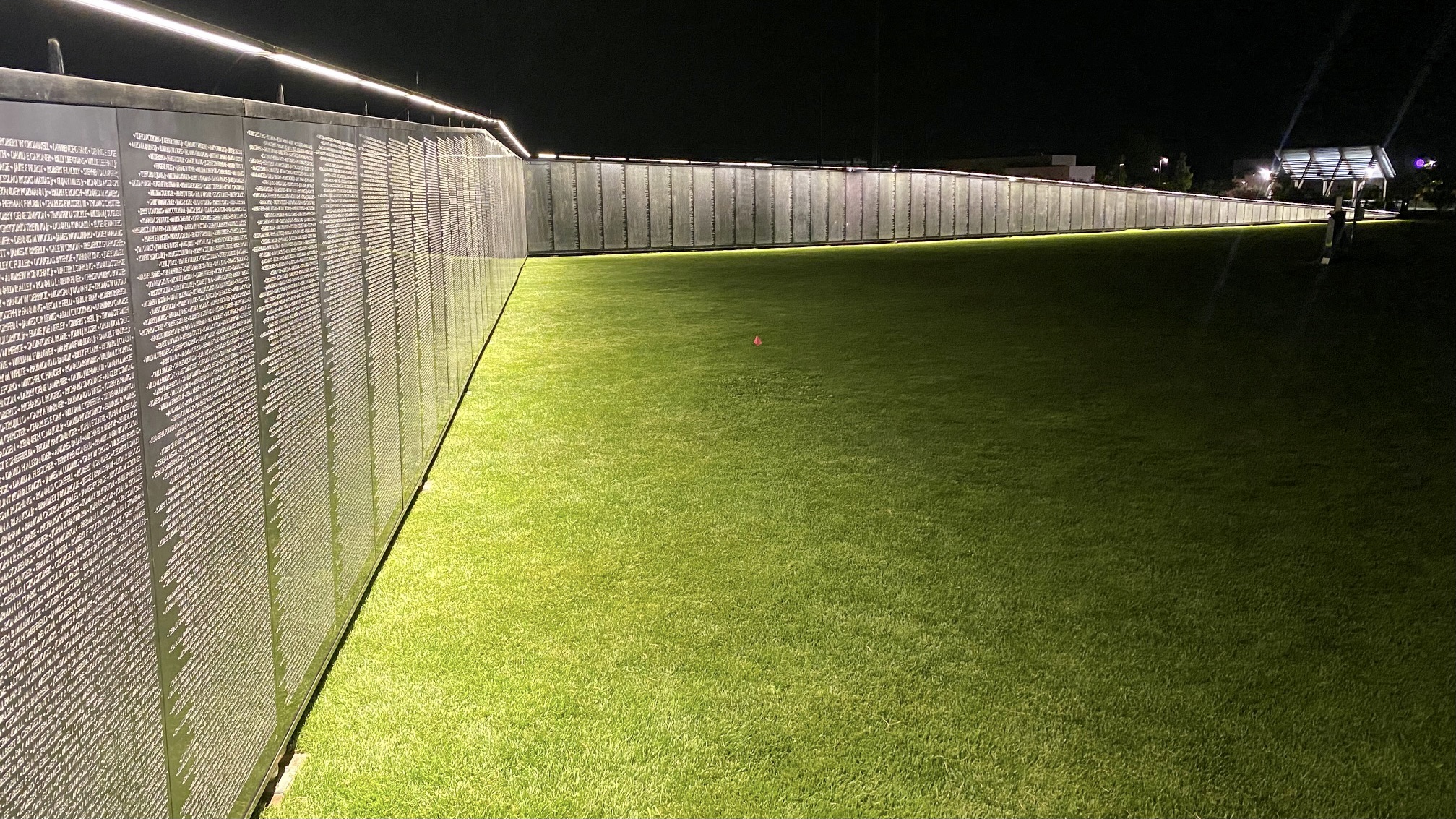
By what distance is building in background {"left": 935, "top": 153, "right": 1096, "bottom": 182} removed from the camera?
56.4m

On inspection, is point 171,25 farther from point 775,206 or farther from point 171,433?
point 775,206

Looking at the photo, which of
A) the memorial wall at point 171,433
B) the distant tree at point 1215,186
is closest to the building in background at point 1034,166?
the distant tree at point 1215,186

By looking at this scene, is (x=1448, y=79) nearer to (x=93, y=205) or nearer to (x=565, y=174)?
(x=565, y=174)

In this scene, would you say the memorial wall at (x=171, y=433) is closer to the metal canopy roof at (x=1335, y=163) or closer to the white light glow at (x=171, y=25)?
the white light glow at (x=171, y=25)

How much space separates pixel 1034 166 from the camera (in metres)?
57.8

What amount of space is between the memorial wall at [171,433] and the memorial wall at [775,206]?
65.8 ft

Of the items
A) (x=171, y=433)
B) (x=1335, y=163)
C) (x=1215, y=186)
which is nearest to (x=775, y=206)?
(x=171, y=433)

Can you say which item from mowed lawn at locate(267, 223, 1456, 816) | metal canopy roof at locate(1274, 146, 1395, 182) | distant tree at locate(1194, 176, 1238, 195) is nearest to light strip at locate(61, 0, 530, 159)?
mowed lawn at locate(267, 223, 1456, 816)

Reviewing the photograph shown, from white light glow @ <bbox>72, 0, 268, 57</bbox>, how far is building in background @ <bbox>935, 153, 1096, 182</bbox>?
184ft

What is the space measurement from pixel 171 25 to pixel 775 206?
25.5 meters

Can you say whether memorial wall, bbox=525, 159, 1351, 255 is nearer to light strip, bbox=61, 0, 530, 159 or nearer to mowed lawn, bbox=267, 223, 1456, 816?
mowed lawn, bbox=267, 223, 1456, 816

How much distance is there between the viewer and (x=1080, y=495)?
556 cm

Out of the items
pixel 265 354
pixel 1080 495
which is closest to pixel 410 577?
pixel 265 354

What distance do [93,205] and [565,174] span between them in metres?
22.4
